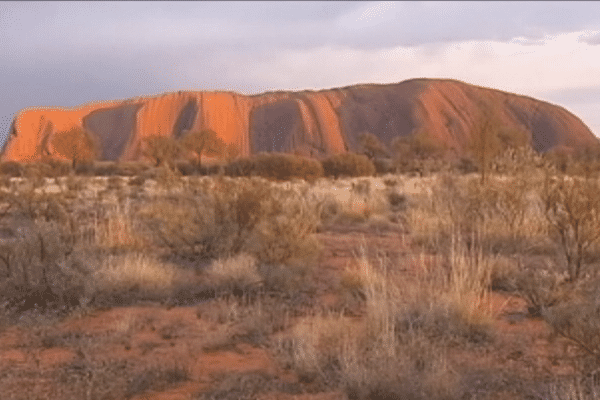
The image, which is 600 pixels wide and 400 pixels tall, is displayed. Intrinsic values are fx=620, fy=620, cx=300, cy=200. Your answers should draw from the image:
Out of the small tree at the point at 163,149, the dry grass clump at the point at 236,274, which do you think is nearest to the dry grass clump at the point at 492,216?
the dry grass clump at the point at 236,274

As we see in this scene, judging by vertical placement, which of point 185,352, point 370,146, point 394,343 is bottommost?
point 370,146

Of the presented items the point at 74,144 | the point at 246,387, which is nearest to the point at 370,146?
the point at 74,144

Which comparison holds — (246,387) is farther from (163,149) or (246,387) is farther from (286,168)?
(163,149)

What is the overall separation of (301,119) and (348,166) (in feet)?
139

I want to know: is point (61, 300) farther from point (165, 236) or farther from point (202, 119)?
point (202, 119)

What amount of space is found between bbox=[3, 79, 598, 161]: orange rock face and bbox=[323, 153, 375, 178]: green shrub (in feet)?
115

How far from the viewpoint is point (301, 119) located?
7931 cm

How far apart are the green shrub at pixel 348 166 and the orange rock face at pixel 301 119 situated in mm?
35126

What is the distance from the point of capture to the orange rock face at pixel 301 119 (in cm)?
7700

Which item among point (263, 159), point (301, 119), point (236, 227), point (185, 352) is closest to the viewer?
point (185, 352)

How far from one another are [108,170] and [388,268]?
46.7 meters

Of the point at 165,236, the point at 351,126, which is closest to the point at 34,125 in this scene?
the point at 351,126

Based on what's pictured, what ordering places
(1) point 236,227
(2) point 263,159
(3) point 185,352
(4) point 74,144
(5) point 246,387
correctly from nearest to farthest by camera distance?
(5) point 246,387, (3) point 185,352, (1) point 236,227, (2) point 263,159, (4) point 74,144

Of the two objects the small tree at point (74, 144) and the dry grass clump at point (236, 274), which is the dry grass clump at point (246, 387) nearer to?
the dry grass clump at point (236, 274)
